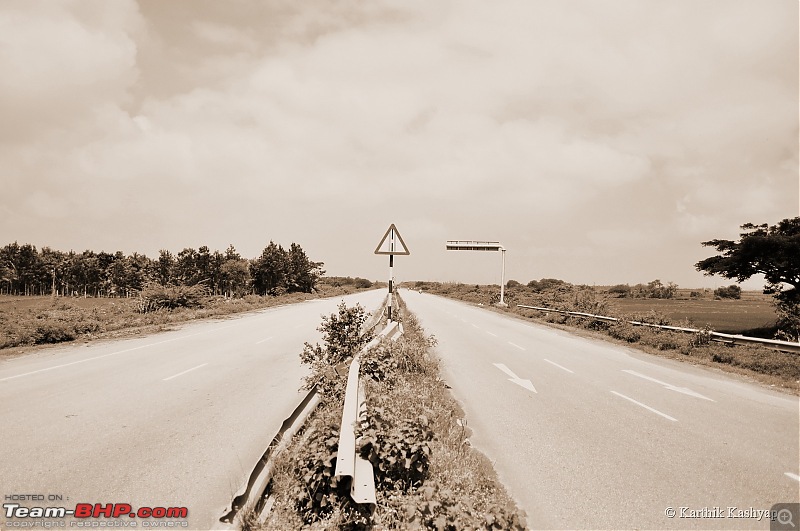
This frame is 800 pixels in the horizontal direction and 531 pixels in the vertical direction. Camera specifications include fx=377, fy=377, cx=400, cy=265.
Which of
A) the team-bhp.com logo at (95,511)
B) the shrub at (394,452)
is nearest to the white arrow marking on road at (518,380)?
the shrub at (394,452)

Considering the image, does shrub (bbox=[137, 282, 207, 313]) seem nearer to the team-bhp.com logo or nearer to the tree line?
the team-bhp.com logo

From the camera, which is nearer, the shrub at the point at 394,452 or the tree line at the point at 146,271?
the shrub at the point at 394,452

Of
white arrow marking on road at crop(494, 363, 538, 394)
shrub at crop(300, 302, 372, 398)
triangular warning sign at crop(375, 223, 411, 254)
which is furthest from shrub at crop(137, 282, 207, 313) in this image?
white arrow marking on road at crop(494, 363, 538, 394)

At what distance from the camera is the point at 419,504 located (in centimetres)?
343

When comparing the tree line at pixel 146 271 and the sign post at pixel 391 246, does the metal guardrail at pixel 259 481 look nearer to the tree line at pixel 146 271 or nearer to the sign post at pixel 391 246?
the sign post at pixel 391 246

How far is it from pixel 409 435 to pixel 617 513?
2.34 meters

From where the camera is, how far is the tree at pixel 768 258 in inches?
778

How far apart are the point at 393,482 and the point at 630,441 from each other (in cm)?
424

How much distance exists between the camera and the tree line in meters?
77.7

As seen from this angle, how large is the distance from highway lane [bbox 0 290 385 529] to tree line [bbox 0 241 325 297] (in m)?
65.4

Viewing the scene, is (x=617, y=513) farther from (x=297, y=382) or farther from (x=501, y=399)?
(x=297, y=382)

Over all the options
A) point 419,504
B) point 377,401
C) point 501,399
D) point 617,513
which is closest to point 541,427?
point 501,399

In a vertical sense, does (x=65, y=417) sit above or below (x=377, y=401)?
below

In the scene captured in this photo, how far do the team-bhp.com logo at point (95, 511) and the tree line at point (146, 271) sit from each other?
7286 cm
